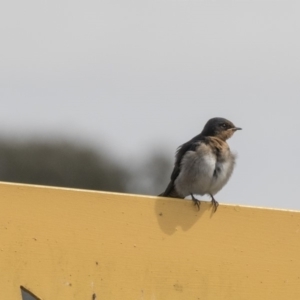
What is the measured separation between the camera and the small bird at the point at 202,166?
29.1ft

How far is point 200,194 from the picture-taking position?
28.9ft

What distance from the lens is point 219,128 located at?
373 inches

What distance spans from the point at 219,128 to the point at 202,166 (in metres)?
0.62

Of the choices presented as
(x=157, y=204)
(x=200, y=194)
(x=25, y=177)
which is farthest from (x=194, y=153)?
(x=25, y=177)

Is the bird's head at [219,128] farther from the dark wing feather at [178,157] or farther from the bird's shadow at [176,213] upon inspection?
the bird's shadow at [176,213]

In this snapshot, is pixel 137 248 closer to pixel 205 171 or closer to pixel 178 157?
pixel 205 171

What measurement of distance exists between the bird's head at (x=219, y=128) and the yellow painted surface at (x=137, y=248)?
9.86 ft

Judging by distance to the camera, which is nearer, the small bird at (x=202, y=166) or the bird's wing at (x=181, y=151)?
the small bird at (x=202, y=166)

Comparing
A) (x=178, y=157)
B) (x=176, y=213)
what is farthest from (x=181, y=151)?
(x=176, y=213)

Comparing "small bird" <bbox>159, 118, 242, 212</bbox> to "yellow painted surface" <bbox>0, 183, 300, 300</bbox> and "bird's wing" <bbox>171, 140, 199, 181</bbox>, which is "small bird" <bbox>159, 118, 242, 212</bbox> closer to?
"bird's wing" <bbox>171, 140, 199, 181</bbox>

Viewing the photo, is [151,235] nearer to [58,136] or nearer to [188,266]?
[188,266]

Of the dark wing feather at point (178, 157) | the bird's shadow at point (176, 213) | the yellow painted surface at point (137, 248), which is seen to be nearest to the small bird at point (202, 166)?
the dark wing feather at point (178, 157)

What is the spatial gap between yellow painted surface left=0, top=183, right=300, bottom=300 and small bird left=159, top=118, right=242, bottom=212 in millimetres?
2332

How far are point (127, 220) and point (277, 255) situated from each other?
74 centimetres
